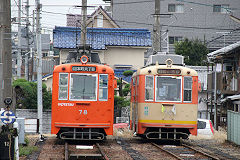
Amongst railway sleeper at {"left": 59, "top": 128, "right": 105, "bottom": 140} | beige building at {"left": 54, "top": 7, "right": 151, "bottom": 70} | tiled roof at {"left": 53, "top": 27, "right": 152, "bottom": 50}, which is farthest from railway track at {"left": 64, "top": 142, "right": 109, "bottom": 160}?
beige building at {"left": 54, "top": 7, "right": 151, "bottom": 70}

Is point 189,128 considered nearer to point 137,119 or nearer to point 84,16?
point 137,119

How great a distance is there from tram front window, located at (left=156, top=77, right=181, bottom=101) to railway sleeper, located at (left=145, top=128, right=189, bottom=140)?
121 cm

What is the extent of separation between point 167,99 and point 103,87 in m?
2.41

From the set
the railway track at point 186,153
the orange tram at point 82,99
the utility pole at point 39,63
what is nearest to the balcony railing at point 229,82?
the railway track at point 186,153

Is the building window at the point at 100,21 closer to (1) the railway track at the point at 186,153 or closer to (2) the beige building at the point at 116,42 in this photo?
(2) the beige building at the point at 116,42

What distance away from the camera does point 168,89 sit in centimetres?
1672

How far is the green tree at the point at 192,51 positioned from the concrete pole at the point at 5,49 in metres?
32.2

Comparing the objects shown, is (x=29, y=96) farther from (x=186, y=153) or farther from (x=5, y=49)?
(x=5, y=49)

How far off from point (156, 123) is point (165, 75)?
178 cm

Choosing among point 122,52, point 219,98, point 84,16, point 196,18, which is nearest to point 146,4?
point 196,18

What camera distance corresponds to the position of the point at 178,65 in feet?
58.4

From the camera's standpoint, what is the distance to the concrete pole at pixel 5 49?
11.7 metres

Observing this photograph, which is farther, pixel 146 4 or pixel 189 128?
pixel 146 4

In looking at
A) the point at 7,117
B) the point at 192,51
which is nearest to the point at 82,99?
the point at 7,117
